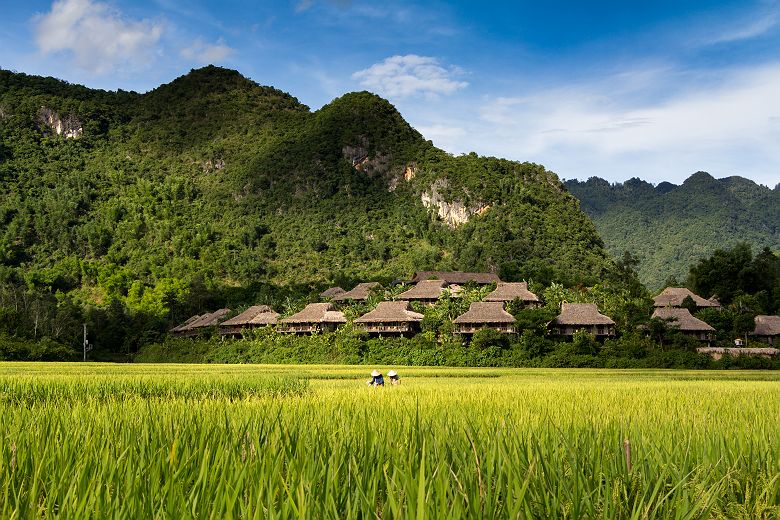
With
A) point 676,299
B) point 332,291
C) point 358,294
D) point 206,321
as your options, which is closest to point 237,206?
point 332,291

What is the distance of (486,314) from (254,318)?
21.9 meters

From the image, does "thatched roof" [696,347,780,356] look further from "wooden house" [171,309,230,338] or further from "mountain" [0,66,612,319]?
"wooden house" [171,309,230,338]

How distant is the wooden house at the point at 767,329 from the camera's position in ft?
167

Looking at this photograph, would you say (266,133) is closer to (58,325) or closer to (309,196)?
(309,196)

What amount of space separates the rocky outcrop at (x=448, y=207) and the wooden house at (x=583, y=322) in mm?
64150

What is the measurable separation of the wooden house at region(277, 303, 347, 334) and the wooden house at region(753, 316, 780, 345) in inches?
1271

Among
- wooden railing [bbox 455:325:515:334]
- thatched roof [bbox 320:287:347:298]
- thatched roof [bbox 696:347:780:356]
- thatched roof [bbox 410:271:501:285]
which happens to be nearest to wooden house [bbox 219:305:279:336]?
thatched roof [bbox 320:287:347:298]

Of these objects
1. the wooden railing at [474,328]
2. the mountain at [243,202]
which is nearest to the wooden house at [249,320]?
the mountain at [243,202]

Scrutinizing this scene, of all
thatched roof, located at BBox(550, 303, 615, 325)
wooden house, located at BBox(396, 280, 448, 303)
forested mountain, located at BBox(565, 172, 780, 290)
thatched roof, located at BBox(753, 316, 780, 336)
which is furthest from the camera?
forested mountain, located at BBox(565, 172, 780, 290)

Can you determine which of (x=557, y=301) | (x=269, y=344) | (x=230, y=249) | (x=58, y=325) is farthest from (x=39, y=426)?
(x=230, y=249)

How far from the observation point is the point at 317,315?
184 ft

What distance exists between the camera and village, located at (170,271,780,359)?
46594mm

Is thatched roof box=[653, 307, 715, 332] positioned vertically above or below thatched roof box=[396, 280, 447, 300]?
below

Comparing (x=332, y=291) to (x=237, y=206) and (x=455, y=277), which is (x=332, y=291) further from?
(x=237, y=206)
